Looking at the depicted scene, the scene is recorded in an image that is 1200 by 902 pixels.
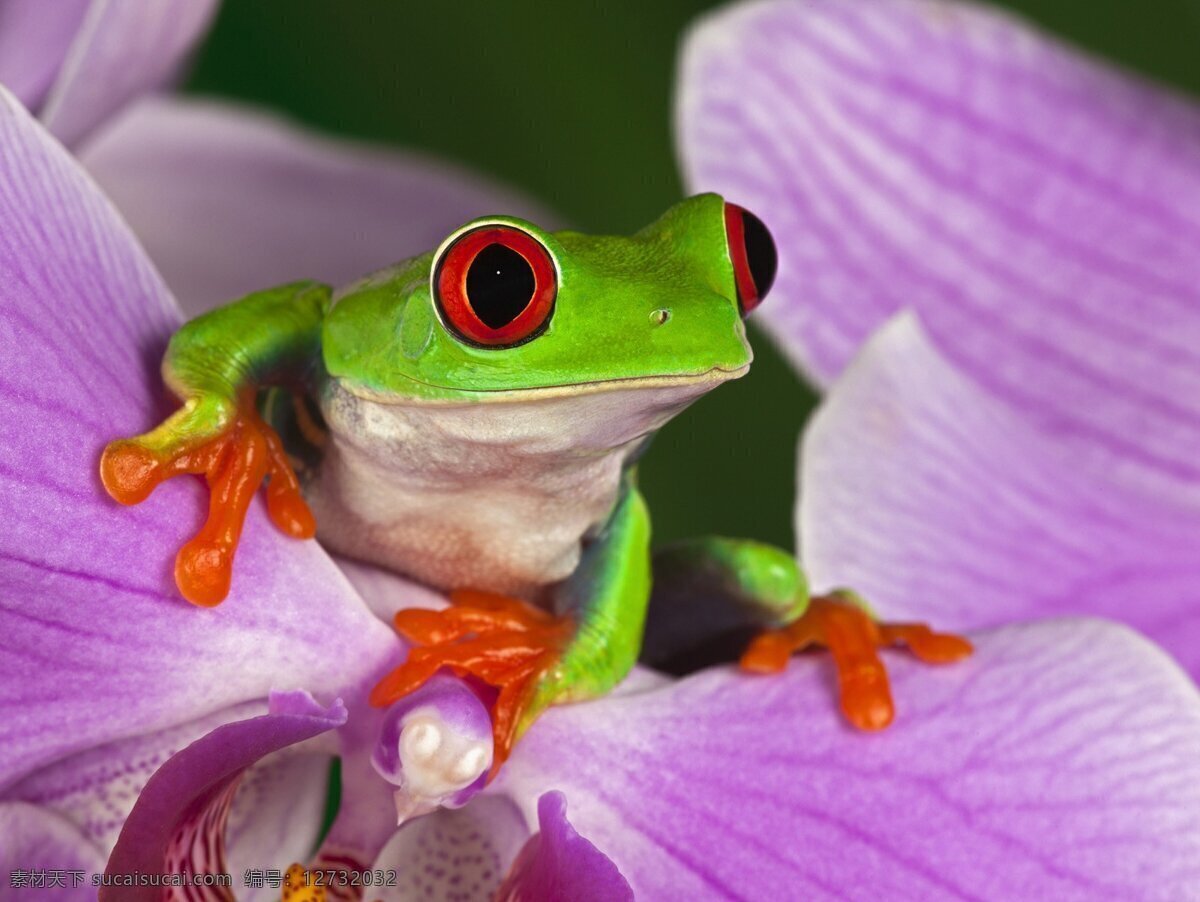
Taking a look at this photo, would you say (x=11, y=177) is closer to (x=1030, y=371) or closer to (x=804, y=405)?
(x=1030, y=371)

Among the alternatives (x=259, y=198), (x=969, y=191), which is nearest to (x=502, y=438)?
(x=969, y=191)

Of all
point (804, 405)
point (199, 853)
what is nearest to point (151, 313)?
point (199, 853)

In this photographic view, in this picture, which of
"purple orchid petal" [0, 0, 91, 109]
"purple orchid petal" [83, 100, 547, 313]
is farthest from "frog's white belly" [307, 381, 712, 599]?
"purple orchid petal" [83, 100, 547, 313]

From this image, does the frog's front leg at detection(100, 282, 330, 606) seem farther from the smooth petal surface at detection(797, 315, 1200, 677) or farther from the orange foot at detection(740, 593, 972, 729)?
the smooth petal surface at detection(797, 315, 1200, 677)

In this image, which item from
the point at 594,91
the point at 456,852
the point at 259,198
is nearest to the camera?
the point at 456,852

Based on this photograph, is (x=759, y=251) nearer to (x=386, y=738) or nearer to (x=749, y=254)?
(x=749, y=254)

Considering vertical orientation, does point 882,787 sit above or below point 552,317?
below

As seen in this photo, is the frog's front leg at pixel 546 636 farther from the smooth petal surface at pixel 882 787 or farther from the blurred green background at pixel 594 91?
the blurred green background at pixel 594 91
